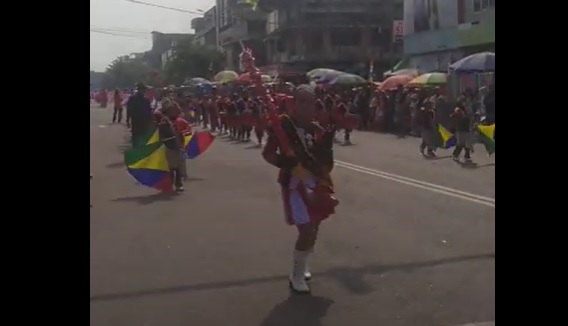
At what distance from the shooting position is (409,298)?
18.0ft

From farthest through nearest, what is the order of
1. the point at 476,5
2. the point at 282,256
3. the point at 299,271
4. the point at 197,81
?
1. the point at 476,5
2. the point at 197,81
3. the point at 282,256
4. the point at 299,271

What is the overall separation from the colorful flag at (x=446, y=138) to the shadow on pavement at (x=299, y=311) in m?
11.3

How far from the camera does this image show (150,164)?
11.0 metres

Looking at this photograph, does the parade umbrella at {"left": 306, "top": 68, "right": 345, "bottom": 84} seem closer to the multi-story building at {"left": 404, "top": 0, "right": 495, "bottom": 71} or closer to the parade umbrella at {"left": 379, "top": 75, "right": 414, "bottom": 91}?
the parade umbrella at {"left": 379, "top": 75, "right": 414, "bottom": 91}

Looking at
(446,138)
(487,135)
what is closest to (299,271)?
(487,135)

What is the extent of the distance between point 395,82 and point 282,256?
60.7 ft

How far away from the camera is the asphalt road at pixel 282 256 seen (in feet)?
17.1

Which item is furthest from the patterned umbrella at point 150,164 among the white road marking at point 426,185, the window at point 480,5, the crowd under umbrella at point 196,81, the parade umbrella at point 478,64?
the window at point 480,5

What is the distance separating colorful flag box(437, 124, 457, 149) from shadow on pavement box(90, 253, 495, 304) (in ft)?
31.8

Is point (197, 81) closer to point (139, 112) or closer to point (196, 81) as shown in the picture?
point (196, 81)
